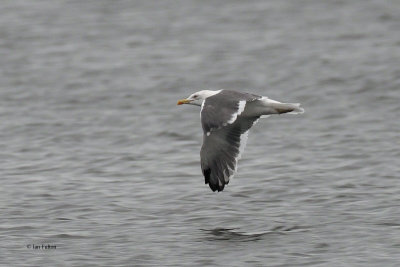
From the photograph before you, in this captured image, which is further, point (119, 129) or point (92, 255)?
point (119, 129)

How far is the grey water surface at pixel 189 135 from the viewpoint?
39.1ft

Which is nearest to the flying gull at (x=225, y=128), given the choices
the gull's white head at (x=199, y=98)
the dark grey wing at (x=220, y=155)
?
the dark grey wing at (x=220, y=155)

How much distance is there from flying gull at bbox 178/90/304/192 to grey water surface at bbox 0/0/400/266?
2.50ft

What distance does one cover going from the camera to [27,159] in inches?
663

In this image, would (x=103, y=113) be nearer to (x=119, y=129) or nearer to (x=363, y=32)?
(x=119, y=129)

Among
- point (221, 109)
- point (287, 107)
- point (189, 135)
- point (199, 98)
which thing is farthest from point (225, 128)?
point (189, 135)

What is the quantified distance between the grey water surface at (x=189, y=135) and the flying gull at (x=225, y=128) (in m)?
0.76

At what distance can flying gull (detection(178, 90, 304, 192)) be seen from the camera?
1193 centimetres

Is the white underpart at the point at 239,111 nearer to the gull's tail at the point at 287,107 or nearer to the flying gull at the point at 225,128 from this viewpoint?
the flying gull at the point at 225,128

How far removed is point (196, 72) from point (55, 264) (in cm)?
1293

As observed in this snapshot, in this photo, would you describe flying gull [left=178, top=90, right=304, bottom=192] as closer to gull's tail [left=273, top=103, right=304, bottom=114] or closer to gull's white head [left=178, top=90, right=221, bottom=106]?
gull's tail [left=273, top=103, right=304, bottom=114]

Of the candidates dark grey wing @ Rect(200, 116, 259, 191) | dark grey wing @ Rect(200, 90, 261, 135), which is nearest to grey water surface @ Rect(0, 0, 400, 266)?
dark grey wing @ Rect(200, 116, 259, 191)

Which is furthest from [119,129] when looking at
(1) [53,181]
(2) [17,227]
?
(2) [17,227]

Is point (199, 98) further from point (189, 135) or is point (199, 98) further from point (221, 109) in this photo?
point (189, 135)
